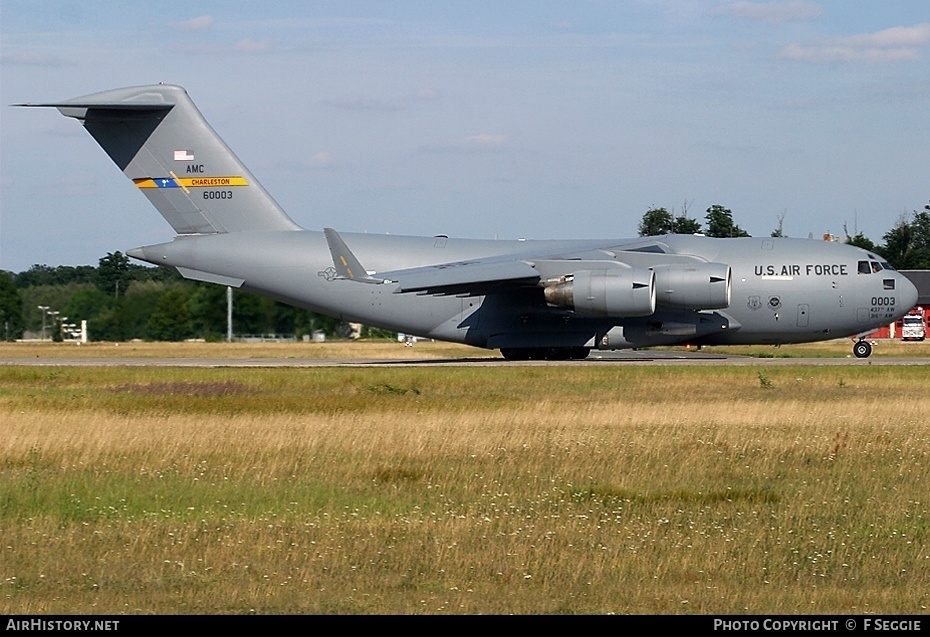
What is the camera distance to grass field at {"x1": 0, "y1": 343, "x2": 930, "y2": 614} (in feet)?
26.9

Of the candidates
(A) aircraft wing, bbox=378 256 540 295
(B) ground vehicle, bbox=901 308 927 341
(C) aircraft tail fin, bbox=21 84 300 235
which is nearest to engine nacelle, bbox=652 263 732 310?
(A) aircraft wing, bbox=378 256 540 295

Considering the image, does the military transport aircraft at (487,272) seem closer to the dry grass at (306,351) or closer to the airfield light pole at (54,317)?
the dry grass at (306,351)

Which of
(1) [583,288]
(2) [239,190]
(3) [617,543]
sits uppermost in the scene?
(2) [239,190]

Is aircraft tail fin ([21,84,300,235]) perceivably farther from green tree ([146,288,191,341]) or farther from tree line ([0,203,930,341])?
green tree ([146,288,191,341])

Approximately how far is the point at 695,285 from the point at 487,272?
16.1ft

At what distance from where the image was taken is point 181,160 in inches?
1299

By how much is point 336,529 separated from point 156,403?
35.9 ft

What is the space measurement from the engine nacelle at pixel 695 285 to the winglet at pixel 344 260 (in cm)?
670

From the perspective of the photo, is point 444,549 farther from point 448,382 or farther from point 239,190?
point 239,190

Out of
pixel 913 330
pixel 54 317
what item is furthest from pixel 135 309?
pixel 913 330

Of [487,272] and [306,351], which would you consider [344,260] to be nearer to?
[487,272]

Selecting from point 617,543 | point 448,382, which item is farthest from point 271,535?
point 448,382

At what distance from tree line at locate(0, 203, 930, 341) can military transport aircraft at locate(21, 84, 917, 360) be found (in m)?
10.8

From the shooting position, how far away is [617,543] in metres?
9.59
